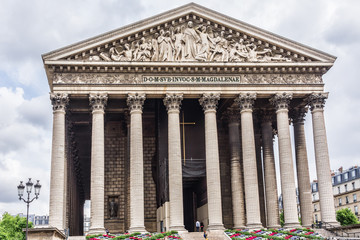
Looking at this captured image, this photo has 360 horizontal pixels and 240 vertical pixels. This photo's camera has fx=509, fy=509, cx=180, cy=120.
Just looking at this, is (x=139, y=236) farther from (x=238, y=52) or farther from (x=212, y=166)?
(x=238, y=52)

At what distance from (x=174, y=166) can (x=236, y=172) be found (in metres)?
7.52

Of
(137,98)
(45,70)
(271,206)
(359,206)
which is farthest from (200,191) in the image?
(359,206)

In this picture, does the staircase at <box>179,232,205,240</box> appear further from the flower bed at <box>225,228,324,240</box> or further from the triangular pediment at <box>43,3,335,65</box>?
the triangular pediment at <box>43,3,335,65</box>

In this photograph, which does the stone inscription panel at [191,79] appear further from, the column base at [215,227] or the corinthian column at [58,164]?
the column base at [215,227]

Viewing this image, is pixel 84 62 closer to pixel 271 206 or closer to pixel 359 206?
pixel 271 206

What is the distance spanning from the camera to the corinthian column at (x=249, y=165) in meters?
40.6

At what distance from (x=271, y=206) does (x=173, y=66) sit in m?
14.8

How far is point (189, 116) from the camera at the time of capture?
1906 inches

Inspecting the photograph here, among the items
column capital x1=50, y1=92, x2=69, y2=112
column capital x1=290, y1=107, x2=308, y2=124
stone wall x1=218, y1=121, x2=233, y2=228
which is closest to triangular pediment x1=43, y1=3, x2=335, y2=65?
column capital x1=50, y1=92, x2=69, y2=112

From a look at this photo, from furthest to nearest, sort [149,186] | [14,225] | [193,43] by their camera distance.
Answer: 1. [14,225]
2. [149,186]
3. [193,43]

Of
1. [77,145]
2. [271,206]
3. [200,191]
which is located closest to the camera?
[271,206]

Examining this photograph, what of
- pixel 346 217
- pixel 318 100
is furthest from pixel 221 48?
pixel 346 217

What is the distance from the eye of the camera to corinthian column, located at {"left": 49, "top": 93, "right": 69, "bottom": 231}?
3859cm

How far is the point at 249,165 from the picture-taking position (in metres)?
41.3
